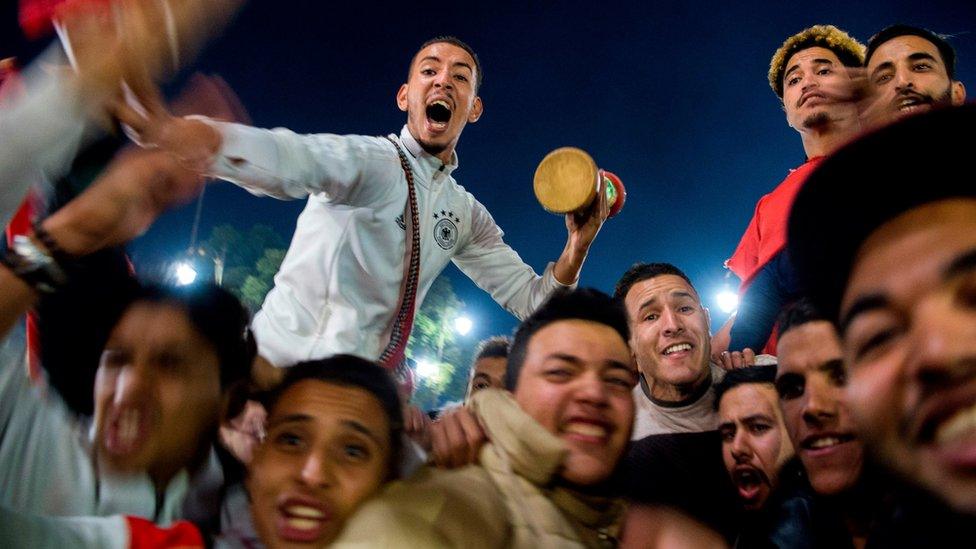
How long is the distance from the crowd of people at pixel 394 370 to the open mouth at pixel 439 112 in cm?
42

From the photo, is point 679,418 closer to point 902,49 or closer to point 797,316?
point 797,316

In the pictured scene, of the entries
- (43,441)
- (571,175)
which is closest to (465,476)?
(43,441)

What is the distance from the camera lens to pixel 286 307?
3270 mm

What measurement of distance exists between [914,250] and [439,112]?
287 centimetres

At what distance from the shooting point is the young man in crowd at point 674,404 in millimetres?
2924

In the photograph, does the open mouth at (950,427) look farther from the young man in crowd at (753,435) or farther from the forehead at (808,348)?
the young man in crowd at (753,435)

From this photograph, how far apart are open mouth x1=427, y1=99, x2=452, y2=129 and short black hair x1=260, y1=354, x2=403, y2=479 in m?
1.83

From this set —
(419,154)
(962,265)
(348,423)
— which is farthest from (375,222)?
(962,265)

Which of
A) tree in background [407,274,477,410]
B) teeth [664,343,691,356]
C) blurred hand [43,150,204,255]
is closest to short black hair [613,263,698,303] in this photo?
teeth [664,343,691,356]

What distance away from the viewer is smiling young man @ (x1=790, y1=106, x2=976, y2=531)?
113cm

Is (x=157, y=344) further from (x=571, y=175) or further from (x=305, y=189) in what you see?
(x=571, y=175)

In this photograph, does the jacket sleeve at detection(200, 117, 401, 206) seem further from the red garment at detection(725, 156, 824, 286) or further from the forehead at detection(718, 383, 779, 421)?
the red garment at detection(725, 156, 824, 286)

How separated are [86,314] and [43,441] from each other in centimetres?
51

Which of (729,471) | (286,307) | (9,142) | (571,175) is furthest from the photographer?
(571,175)
